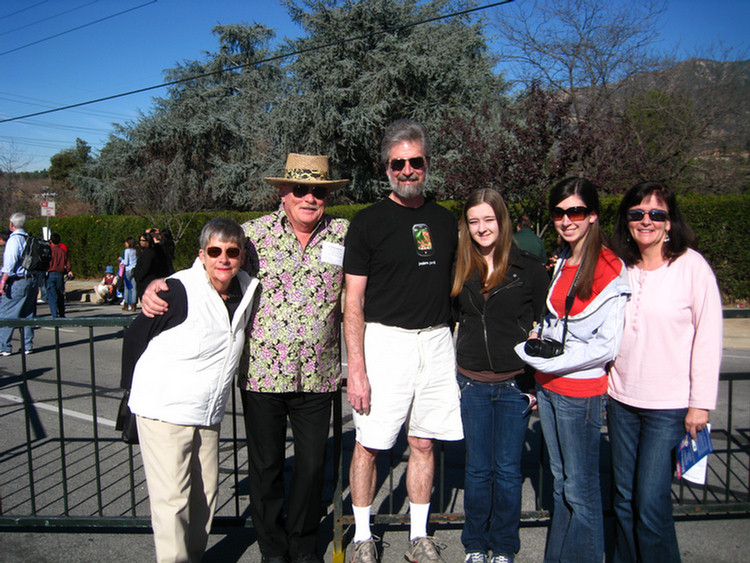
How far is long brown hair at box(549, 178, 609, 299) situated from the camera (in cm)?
254

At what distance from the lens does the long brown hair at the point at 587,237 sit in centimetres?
254

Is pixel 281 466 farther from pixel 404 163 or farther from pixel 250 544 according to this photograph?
pixel 404 163

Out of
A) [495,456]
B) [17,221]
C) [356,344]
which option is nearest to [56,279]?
[17,221]

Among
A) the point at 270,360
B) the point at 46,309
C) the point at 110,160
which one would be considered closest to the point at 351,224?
the point at 270,360

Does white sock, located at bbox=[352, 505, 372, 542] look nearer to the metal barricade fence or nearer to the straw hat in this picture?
the metal barricade fence

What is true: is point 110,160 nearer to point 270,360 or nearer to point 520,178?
point 520,178

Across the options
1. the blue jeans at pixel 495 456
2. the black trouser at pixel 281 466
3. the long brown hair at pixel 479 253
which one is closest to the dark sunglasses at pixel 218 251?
the black trouser at pixel 281 466

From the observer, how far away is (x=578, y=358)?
8.26 feet

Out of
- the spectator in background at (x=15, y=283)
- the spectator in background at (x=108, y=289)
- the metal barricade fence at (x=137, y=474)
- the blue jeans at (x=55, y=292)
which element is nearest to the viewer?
the metal barricade fence at (x=137, y=474)

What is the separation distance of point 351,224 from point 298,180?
37 centimetres

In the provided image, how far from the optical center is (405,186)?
9.22 feet

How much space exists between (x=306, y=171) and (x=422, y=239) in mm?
716

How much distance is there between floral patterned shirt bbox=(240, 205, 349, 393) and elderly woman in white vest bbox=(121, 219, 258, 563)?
6.2 inches

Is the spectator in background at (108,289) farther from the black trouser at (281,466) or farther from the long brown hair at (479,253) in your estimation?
the long brown hair at (479,253)
